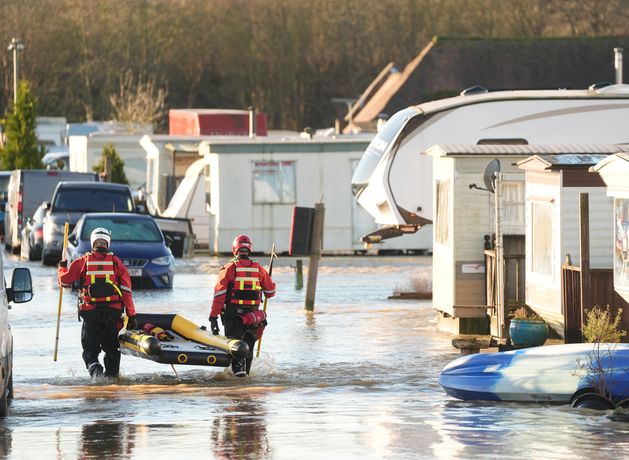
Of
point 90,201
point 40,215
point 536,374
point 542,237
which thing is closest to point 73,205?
point 90,201

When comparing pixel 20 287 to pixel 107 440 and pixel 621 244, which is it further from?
pixel 621 244

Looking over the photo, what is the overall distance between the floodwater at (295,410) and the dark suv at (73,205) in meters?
11.7

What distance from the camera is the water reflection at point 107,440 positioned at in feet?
44.1

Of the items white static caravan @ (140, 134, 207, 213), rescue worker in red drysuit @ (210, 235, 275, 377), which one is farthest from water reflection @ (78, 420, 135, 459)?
white static caravan @ (140, 134, 207, 213)

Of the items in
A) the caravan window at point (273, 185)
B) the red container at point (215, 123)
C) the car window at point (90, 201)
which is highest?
the red container at point (215, 123)

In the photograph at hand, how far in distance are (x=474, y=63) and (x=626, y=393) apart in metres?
66.3

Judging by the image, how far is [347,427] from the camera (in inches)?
586

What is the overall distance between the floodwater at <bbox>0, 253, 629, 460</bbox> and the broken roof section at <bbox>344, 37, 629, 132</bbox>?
54826 mm

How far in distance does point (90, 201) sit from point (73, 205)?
473 mm

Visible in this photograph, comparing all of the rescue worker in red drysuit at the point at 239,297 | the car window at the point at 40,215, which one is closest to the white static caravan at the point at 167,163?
the car window at the point at 40,215

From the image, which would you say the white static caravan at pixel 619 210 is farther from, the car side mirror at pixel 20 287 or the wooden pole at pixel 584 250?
the car side mirror at pixel 20 287

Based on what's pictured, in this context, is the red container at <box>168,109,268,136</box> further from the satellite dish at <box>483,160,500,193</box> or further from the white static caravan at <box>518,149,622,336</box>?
the white static caravan at <box>518,149,622,336</box>

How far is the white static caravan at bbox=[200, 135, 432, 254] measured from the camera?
143 feet

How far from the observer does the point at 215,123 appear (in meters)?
62.1
